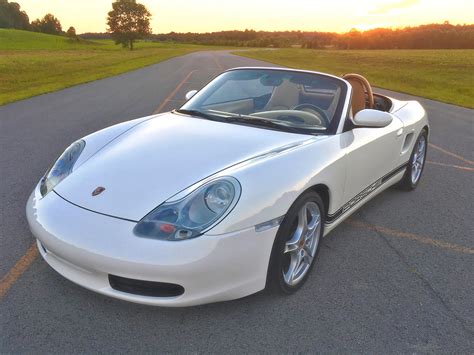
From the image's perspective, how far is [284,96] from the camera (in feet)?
13.2

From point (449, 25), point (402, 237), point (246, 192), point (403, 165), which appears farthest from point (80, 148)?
point (449, 25)

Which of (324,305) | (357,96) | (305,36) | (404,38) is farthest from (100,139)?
(305,36)

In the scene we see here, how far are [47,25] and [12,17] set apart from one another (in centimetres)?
947

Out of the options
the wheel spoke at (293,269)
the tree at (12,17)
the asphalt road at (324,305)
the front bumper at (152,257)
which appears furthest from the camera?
the tree at (12,17)

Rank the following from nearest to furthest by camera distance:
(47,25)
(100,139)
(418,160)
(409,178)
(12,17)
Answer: (100,139), (409,178), (418,160), (12,17), (47,25)

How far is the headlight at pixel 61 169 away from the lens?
9.84ft

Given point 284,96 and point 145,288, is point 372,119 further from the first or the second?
point 145,288

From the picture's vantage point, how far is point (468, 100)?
15.2m

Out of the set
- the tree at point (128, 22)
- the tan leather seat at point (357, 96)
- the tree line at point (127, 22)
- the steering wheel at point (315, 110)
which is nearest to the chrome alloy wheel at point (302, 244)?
the steering wheel at point (315, 110)

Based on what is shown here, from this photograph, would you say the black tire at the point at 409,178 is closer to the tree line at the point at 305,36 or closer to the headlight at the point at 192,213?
the headlight at the point at 192,213

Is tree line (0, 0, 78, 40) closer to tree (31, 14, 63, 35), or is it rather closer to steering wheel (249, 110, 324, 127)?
tree (31, 14, 63, 35)

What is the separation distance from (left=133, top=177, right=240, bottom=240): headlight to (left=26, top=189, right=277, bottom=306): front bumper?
5 centimetres

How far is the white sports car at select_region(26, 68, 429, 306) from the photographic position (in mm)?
2367

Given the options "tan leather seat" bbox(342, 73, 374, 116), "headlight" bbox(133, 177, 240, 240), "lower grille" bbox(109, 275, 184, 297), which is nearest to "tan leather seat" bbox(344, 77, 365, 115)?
"tan leather seat" bbox(342, 73, 374, 116)
